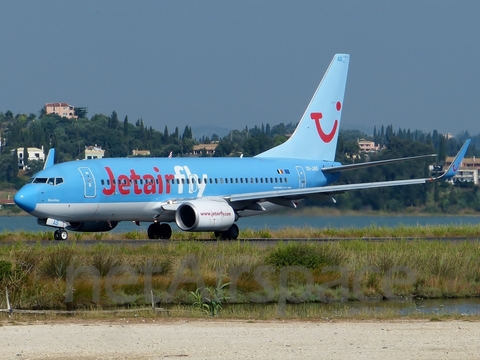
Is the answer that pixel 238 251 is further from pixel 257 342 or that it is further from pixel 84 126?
pixel 84 126

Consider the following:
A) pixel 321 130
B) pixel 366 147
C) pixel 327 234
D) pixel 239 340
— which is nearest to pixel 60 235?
pixel 327 234

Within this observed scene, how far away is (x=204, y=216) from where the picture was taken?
3794cm

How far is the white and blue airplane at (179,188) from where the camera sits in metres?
37.1

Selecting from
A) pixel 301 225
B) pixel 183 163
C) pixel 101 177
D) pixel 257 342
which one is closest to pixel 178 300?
pixel 257 342

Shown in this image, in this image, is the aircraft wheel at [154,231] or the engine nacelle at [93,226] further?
the aircraft wheel at [154,231]

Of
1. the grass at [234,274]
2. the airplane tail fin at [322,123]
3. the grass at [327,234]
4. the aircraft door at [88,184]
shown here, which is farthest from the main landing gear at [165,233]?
the grass at [234,274]

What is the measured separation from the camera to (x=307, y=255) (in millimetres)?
28219

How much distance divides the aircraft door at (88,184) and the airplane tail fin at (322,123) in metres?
11.5

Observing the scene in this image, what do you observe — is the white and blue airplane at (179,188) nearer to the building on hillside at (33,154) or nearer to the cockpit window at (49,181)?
the cockpit window at (49,181)

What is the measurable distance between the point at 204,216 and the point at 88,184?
4.25 meters

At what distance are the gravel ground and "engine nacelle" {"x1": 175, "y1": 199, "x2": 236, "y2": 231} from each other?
18476mm

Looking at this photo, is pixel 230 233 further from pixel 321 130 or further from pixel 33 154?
pixel 33 154

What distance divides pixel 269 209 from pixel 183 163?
4.50 m

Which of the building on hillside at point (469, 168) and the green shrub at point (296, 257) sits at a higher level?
Result: the building on hillside at point (469, 168)
